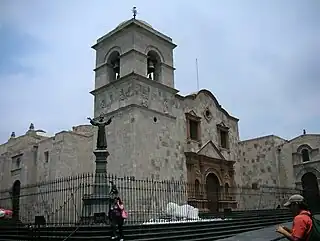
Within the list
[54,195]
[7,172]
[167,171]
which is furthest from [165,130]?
[7,172]

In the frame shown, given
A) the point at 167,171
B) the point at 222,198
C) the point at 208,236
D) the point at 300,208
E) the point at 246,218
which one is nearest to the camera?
the point at 300,208

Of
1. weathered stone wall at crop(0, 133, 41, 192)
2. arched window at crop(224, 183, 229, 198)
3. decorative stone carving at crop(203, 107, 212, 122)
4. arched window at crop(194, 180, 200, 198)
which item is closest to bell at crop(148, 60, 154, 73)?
decorative stone carving at crop(203, 107, 212, 122)

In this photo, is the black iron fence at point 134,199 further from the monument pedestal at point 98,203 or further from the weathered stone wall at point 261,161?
the weathered stone wall at point 261,161

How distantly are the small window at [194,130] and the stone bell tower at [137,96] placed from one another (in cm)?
185

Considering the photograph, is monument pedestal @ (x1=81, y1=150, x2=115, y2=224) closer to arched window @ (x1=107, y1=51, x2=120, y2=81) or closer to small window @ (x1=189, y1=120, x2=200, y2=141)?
arched window @ (x1=107, y1=51, x2=120, y2=81)

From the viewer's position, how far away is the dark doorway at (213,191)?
21.9m

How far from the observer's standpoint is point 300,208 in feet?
13.5

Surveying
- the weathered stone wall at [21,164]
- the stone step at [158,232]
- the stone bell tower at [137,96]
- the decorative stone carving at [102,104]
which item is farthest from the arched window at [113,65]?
the stone step at [158,232]

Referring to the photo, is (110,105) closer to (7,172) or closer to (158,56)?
(158,56)

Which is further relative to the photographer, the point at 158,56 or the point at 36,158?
the point at 36,158

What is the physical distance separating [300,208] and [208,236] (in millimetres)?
8525

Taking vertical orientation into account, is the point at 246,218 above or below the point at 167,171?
below

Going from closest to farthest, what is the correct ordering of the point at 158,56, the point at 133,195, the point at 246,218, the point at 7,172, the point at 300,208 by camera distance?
the point at 300,208, the point at 246,218, the point at 133,195, the point at 158,56, the point at 7,172

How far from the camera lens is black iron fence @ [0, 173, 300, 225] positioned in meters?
13.1
